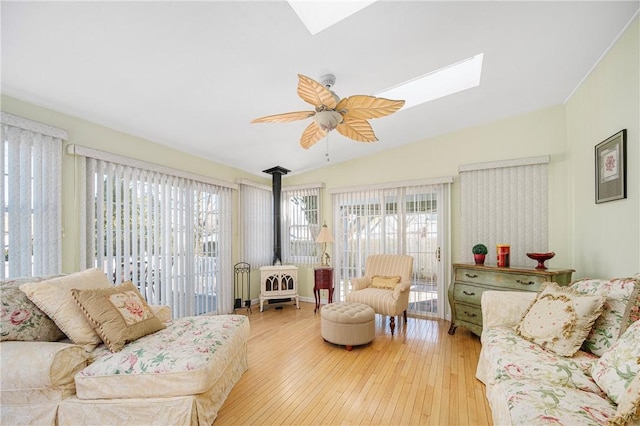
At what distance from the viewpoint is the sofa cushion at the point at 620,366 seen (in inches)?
50.0

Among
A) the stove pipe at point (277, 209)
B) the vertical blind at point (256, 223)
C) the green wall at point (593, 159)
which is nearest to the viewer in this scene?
the green wall at point (593, 159)

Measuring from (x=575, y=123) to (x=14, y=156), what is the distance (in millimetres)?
5243

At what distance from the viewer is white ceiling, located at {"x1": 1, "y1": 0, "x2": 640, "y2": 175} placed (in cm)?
165

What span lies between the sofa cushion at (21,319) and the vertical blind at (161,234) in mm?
827

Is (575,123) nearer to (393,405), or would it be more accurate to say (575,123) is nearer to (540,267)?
(540,267)

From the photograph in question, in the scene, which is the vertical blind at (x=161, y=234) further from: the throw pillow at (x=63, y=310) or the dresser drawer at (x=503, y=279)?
the dresser drawer at (x=503, y=279)

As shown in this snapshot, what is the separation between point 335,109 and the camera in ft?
6.72

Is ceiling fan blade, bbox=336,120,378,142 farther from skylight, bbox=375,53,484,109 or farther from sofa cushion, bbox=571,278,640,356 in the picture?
sofa cushion, bbox=571,278,640,356

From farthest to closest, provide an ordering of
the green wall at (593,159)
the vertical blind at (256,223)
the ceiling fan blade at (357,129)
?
the vertical blind at (256,223)
the ceiling fan blade at (357,129)
the green wall at (593,159)

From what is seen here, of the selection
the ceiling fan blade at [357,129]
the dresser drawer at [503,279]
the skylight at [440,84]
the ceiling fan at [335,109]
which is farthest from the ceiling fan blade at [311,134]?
the dresser drawer at [503,279]

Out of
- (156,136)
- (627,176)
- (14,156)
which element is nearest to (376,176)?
(627,176)

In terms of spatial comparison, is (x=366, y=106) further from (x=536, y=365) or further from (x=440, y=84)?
(x=536, y=365)

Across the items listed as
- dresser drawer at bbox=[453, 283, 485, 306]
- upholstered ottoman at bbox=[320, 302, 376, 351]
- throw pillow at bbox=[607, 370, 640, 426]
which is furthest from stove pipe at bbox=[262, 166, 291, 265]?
throw pillow at bbox=[607, 370, 640, 426]

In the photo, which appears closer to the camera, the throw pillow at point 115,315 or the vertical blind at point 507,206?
the throw pillow at point 115,315
